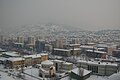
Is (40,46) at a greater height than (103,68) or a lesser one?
greater

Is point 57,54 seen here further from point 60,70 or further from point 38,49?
point 60,70

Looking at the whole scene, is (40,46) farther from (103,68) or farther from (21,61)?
(103,68)

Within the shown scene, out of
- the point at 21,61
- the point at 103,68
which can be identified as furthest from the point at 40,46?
the point at 103,68

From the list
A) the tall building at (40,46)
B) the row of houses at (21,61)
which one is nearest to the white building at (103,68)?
the row of houses at (21,61)

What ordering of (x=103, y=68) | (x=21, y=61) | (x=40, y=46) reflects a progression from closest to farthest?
(x=103, y=68), (x=21, y=61), (x=40, y=46)

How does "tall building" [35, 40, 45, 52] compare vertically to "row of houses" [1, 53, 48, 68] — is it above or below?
above

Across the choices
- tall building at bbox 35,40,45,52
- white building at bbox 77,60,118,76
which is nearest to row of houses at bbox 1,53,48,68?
white building at bbox 77,60,118,76

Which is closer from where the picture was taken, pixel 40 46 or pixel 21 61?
pixel 21 61

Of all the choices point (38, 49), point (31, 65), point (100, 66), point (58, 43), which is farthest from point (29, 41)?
point (100, 66)

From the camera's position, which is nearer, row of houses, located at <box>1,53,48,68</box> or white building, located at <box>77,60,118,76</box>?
white building, located at <box>77,60,118,76</box>

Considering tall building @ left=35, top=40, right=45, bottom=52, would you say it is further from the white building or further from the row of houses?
the white building

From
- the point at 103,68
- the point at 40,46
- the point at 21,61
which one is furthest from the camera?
the point at 40,46

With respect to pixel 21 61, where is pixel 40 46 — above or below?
above
